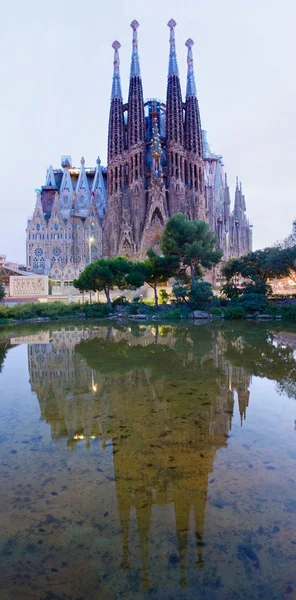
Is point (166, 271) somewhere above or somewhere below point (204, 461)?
above

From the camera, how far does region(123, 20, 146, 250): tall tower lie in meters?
38.5

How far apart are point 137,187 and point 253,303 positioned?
2245 centimetres

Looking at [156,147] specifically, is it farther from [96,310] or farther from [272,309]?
[272,309]

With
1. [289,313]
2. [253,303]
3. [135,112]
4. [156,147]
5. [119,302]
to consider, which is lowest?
[289,313]

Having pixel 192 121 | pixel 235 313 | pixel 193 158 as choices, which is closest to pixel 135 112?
pixel 192 121

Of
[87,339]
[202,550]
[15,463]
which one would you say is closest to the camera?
[202,550]

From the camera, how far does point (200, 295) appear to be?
21984 mm

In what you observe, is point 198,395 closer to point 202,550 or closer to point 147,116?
point 202,550

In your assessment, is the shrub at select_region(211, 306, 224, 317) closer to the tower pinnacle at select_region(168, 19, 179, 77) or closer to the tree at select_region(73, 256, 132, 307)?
the tree at select_region(73, 256, 132, 307)

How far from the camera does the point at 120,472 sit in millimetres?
2949

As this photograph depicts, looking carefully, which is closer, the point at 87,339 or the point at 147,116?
the point at 87,339

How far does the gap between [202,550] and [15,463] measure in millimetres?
1867

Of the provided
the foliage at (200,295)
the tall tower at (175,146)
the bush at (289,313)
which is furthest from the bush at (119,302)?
the tall tower at (175,146)

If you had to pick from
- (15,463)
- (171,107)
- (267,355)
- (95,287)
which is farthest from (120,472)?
(171,107)
